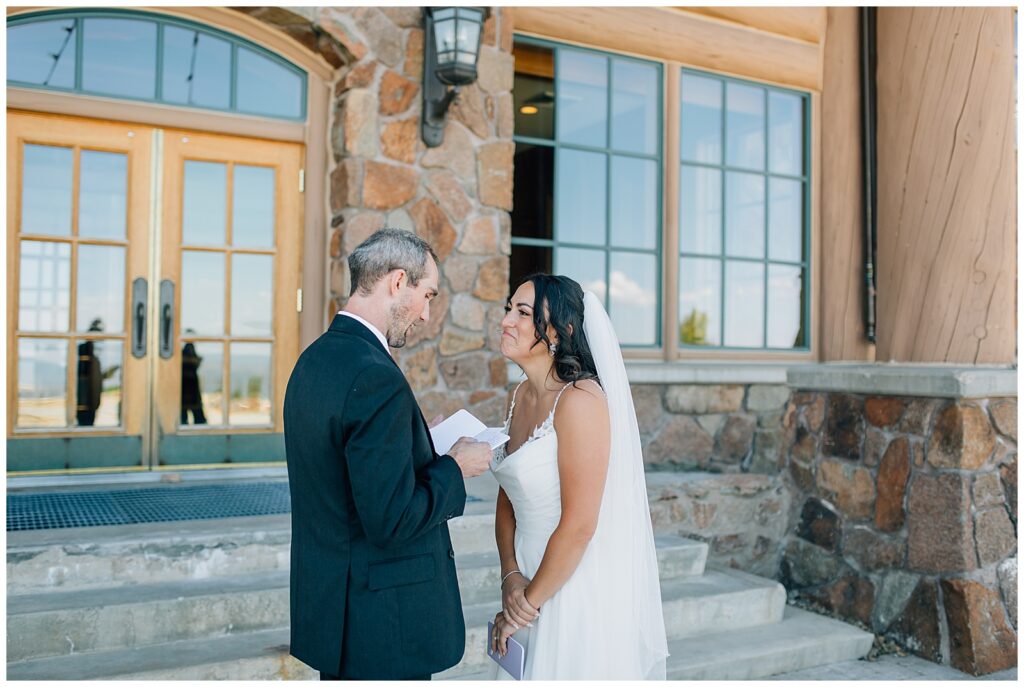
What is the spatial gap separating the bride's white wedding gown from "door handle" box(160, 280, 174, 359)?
3.00m

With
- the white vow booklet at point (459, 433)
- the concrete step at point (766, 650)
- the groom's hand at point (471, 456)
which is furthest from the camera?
the concrete step at point (766, 650)

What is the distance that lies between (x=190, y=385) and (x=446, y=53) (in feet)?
7.70

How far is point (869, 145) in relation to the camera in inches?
252

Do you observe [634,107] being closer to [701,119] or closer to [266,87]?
[701,119]

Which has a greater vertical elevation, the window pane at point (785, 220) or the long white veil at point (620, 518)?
the window pane at point (785, 220)

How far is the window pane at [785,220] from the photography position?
21.4 ft

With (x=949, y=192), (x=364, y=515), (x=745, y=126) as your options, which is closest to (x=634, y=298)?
(x=745, y=126)

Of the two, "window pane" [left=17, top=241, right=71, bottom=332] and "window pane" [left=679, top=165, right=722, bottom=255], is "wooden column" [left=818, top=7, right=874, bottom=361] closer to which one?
"window pane" [left=679, top=165, right=722, bottom=255]

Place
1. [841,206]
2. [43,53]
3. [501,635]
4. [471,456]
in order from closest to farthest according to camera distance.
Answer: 1. [471,456]
2. [501,635]
3. [43,53]
4. [841,206]

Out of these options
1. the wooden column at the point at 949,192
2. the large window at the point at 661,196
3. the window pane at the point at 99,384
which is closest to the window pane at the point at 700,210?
the large window at the point at 661,196

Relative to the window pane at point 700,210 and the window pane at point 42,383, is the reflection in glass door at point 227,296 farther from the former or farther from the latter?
the window pane at point 700,210

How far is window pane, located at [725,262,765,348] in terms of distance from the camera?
638 centimetres

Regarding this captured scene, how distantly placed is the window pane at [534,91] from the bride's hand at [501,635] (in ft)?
12.3

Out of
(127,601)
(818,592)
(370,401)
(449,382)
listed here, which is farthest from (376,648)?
(818,592)
